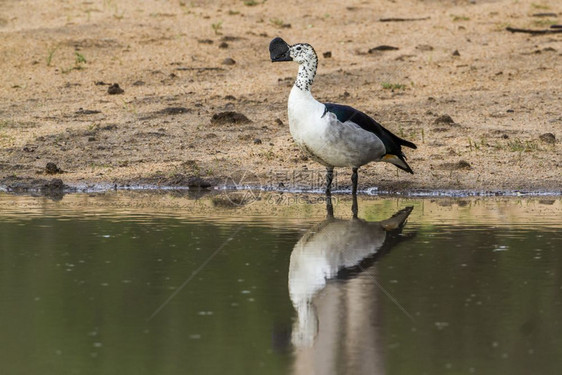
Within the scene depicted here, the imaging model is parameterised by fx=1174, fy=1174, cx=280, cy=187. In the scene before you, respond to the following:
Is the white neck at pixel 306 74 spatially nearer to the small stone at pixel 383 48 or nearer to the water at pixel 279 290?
the water at pixel 279 290

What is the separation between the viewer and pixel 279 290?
776 cm

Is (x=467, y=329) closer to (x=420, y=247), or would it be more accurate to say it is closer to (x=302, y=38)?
(x=420, y=247)

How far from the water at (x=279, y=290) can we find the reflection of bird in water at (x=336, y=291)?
0.02m

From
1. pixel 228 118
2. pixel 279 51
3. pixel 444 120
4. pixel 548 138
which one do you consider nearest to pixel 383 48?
pixel 444 120

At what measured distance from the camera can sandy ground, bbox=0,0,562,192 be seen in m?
14.1

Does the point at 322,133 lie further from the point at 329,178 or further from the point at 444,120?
the point at 444,120

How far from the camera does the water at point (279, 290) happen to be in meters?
6.14

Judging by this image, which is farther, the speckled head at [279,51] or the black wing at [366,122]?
the speckled head at [279,51]

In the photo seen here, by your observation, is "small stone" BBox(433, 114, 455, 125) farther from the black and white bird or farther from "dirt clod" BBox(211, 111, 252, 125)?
the black and white bird

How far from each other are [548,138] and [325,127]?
14.9 feet

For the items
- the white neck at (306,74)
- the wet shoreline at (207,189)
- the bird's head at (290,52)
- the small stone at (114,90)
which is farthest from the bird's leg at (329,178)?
the small stone at (114,90)

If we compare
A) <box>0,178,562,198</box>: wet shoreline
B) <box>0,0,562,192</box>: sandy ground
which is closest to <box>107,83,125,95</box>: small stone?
<box>0,0,562,192</box>: sandy ground

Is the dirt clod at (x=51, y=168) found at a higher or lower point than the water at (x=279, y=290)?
higher

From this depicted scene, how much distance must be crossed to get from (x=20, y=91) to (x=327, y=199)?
7.59 meters
